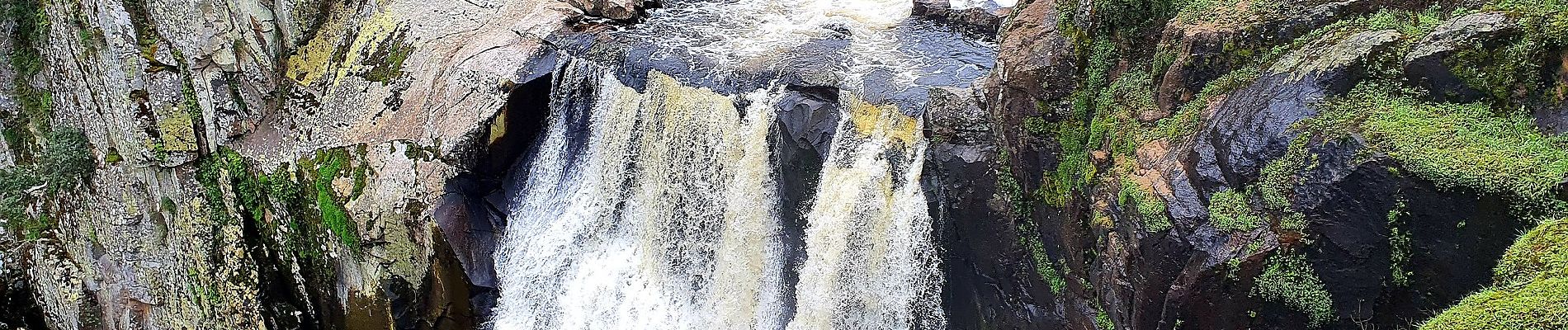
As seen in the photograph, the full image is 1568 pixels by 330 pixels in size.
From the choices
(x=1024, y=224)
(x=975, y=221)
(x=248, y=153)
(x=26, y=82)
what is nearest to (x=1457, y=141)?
(x=1024, y=224)

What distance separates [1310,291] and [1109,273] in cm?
154

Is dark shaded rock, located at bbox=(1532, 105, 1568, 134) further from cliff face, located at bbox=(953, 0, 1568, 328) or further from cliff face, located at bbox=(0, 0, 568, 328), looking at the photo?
cliff face, located at bbox=(0, 0, 568, 328)

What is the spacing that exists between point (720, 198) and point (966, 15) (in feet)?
13.1

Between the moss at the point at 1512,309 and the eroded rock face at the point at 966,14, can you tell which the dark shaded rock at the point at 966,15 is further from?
the moss at the point at 1512,309

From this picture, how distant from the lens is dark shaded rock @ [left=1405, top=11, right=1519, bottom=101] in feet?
17.9

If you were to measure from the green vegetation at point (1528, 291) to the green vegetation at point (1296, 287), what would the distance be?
27.6 inches

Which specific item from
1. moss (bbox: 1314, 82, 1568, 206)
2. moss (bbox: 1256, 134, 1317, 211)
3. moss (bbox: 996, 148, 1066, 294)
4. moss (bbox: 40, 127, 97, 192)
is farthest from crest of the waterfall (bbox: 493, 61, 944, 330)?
moss (bbox: 40, 127, 97, 192)

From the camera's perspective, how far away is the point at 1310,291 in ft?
19.2

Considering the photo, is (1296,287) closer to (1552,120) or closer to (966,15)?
(1552,120)

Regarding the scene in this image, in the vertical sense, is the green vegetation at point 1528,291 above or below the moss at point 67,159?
above

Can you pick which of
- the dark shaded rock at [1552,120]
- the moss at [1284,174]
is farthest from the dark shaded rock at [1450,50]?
the moss at [1284,174]

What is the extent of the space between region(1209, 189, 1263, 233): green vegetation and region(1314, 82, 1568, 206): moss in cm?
69

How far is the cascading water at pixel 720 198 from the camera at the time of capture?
8641mm

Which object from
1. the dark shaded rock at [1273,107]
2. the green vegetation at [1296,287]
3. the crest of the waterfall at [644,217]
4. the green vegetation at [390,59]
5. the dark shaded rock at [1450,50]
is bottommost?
the crest of the waterfall at [644,217]
